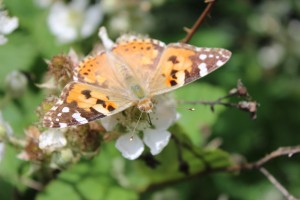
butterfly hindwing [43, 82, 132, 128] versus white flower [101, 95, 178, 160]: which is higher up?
butterfly hindwing [43, 82, 132, 128]

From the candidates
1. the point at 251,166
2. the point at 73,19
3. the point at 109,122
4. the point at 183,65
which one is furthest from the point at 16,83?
the point at 73,19

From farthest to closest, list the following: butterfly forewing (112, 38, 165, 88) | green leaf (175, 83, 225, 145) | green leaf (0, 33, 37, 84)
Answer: green leaf (0, 33, 37, 84)
green leaf (175, 83, 225, 145)
butterfly forewing (112, 38, 165, 88)

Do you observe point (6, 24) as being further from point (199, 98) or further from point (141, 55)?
point (199, 98)

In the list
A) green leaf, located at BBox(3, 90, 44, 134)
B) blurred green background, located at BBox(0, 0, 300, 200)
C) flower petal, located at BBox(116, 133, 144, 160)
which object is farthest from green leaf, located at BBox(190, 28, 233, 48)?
flower petal, located at BBox(116, 133, 144, 160)

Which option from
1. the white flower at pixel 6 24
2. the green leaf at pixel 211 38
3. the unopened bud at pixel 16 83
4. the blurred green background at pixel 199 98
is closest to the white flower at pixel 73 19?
the blurred green background at pixel 199 98

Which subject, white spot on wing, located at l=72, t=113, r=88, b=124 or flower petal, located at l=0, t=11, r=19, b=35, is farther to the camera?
flower petal, located at l=0, t=11, r=19, b=35

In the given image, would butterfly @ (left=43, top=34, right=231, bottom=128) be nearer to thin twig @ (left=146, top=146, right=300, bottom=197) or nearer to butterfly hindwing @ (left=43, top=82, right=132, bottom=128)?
butterfly hindwing @ (left=43, top=82, right=132, bottom=128)

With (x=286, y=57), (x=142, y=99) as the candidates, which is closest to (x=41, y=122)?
(x=142, y=99)

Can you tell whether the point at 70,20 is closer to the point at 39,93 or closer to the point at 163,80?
the point at 39,93
